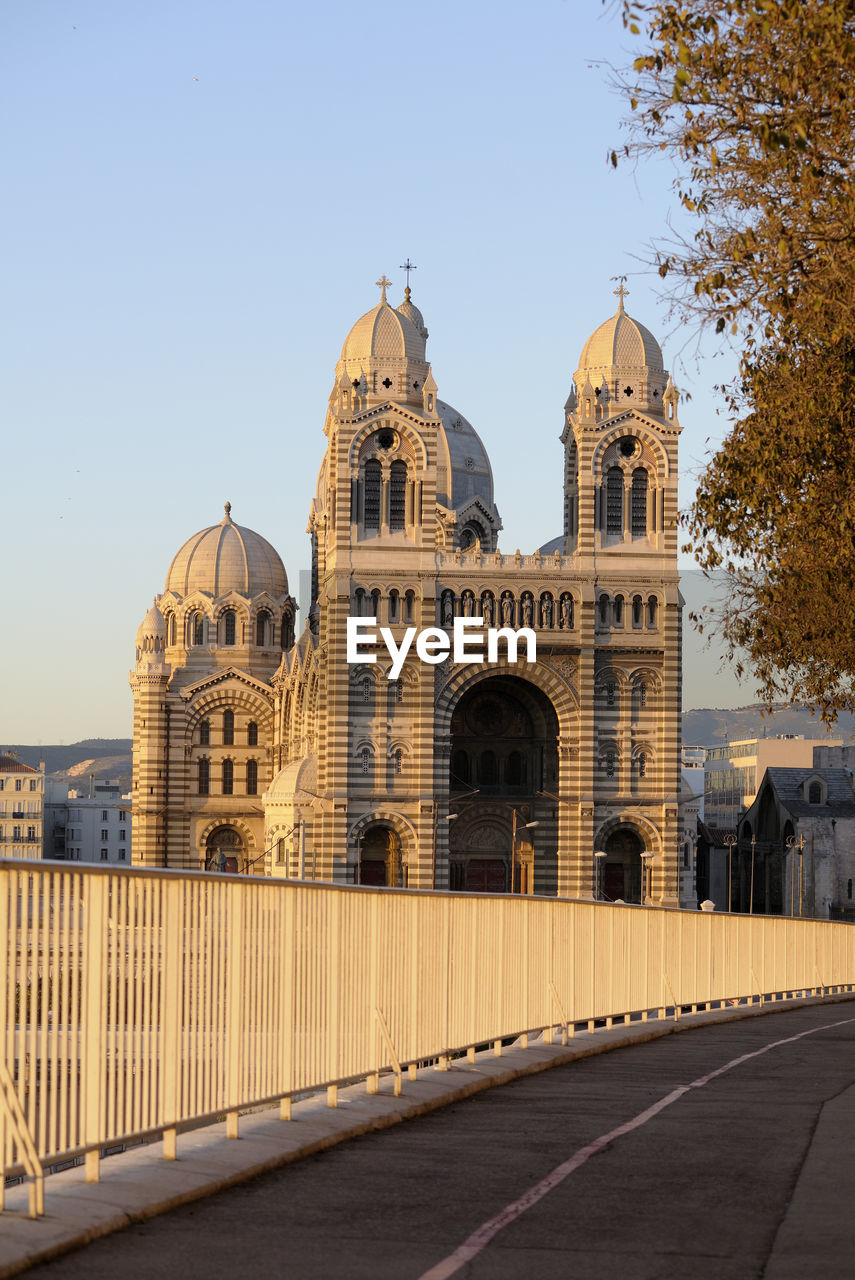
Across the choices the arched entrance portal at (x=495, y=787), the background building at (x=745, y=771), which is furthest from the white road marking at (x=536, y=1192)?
the background building at (x=745, y=771)

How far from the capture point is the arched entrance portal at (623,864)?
6912 cm

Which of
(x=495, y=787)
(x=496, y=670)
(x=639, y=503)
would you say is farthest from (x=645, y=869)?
(x=639, y=503)

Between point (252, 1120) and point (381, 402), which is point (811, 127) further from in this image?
point (381, 402)

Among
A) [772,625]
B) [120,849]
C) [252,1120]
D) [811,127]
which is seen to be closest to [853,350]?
[811,127]

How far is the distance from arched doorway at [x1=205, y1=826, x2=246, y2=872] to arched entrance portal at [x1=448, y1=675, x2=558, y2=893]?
15.3 m

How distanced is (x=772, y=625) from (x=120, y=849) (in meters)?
144

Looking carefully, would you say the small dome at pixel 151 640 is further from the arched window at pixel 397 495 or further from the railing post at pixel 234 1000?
the railing post at pixel 234 1000

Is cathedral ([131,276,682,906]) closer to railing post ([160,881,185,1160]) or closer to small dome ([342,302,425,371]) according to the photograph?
small dome ([342,302,425,371])

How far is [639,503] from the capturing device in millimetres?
69938

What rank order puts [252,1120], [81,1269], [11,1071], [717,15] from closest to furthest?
[81,1269]
[11,1071]
[252,1120]
[717,15]

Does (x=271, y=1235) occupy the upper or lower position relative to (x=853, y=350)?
lower

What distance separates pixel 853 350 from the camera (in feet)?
56.8

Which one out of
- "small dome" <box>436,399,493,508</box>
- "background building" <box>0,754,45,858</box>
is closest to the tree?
"small dome" <box>436,399,493,508</box>

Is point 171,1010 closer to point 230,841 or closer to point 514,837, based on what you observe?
point 514,837
